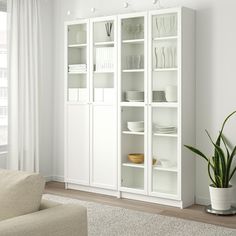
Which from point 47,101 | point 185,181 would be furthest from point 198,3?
point 47,101

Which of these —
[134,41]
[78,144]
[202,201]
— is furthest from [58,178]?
[134,41]

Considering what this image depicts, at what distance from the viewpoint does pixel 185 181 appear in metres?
5.06

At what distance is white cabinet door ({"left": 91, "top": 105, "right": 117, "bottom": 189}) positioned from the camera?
555 cm

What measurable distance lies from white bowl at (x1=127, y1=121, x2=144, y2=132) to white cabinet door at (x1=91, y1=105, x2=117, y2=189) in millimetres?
212

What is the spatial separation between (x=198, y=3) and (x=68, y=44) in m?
1.73

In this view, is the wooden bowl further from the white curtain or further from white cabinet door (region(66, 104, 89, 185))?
the white curtain

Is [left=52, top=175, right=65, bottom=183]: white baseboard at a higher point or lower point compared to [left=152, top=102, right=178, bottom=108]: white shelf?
lower

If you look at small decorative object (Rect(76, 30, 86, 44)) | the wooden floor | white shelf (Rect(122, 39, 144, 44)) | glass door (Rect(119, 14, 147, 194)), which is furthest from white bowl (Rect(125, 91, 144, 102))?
the wooden floor

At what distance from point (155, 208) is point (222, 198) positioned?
2.36 feet

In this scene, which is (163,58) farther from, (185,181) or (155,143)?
(185,181)

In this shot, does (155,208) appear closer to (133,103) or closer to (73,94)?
(133,103)

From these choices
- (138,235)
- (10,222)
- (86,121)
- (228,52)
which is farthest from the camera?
(86,121)

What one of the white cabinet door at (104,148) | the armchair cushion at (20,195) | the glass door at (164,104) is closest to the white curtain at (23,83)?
the white cabinet door at (104,148)

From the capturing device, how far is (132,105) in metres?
5.34
